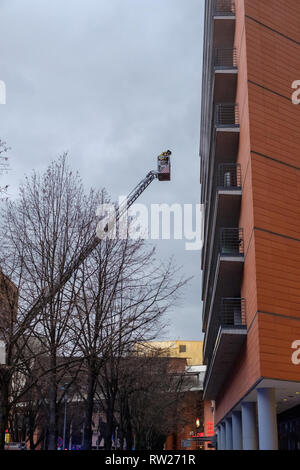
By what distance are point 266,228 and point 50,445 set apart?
12.5 meters

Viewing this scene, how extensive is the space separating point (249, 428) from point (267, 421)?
6.12 m

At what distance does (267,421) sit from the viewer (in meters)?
21.5

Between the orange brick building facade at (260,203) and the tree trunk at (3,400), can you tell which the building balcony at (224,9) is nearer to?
the orange brick building facade at (260,203)

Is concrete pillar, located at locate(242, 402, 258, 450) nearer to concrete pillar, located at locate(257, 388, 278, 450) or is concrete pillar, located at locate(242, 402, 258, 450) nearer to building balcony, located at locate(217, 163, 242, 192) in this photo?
concrete pillar, located at locate(257, 388, 278, 450)

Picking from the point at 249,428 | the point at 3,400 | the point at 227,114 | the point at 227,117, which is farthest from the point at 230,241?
the point at 3,400

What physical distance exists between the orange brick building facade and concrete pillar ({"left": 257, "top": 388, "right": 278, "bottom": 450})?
0.04 metres

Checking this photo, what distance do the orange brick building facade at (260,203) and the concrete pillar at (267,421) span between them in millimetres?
38

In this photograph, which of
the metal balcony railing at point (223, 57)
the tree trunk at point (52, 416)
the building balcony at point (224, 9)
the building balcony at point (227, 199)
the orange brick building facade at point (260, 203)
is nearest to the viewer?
the orange brick building facade at point (260, 203)

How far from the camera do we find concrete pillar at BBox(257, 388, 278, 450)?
2116 cm

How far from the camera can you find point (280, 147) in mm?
24031

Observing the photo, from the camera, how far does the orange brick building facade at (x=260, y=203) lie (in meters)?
21.3

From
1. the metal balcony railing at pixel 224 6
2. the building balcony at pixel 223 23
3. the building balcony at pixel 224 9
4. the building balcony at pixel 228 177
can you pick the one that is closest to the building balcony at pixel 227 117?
the building balcony at pixel 228 177

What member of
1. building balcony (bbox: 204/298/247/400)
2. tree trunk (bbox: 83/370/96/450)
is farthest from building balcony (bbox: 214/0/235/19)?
tree trunk (bbox: 83/370/96/450)
